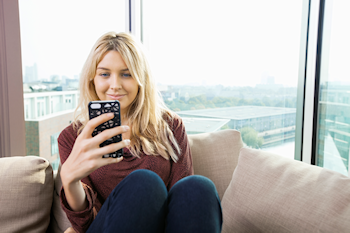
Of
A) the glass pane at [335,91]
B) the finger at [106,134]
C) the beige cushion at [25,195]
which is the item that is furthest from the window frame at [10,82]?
the glass pane at [335,91]

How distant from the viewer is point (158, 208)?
69 centimetres

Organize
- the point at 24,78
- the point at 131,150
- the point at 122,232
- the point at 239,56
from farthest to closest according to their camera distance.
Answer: the point at 239,56 < the point at 24,78 < the point at 131,150 < the point at 122,232

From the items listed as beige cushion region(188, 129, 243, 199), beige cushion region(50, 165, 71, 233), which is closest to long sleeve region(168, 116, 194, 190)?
beige cushion region(188, 129, 243, 199)

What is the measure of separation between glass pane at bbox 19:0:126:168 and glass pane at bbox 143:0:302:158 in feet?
1.46

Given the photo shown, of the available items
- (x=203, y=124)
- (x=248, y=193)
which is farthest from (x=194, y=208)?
(x=203, y=124)

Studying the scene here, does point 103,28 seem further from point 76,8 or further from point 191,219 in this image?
point 191,219

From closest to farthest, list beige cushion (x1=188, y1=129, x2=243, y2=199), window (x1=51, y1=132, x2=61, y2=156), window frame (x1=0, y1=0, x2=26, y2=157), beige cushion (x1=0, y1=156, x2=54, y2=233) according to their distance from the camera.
A: beige cushion (x1=0, y1=156, x2=54, y2=233) → beige cushion (x1=188, y1=129, x2=243, y2=199) → window frame (x1=0, y1=0, x2=26, y2=157) → window (x1=51, y1=132, x2=61, y2=156)

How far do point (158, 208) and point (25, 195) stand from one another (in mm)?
673

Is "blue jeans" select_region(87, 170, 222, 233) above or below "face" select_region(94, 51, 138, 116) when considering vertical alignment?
below

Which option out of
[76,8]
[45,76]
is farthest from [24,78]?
[76,8]

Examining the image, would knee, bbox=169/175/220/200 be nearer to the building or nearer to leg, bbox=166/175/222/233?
leg, bbox=166/175/222/233

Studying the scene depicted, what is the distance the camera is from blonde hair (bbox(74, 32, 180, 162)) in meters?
1.07

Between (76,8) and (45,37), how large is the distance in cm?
31

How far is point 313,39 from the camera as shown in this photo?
183 centimetres
